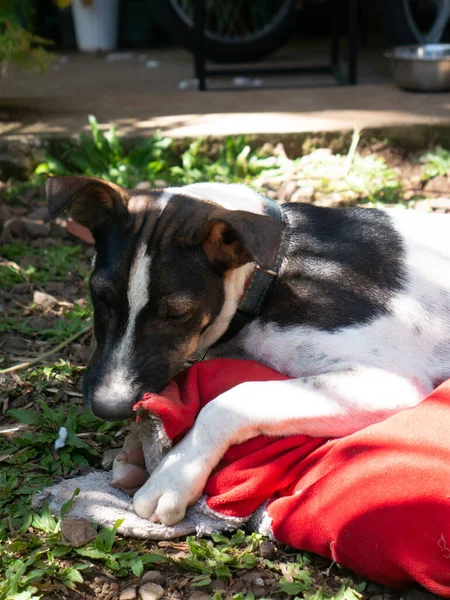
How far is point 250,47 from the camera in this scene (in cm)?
1066

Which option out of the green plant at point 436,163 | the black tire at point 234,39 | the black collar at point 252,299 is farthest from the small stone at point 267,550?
the black tire at point 234,39

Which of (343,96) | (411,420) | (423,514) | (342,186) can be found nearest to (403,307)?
(411,420)

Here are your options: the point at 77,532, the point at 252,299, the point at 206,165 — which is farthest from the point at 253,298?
the point at 206,165

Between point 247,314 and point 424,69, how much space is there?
19.3ft

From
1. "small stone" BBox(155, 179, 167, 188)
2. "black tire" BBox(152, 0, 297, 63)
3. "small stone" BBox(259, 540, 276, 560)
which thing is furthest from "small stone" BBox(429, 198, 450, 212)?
"black tire" BBox(152, 0, 297, 63)

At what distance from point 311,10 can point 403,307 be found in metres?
10.5

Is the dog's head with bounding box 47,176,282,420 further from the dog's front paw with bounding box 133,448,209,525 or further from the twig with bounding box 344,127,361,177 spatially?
the twig with bounding box 344,127,361,177

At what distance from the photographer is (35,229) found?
6121mm

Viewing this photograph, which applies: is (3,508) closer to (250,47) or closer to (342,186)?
(342,186)

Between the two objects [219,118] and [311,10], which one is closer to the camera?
[219,118]

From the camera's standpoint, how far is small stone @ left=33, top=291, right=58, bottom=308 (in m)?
5.12

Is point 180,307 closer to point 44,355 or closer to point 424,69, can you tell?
point 44,355

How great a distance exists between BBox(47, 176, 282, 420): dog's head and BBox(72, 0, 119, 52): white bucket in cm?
983

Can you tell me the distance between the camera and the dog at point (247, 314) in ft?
10.8
